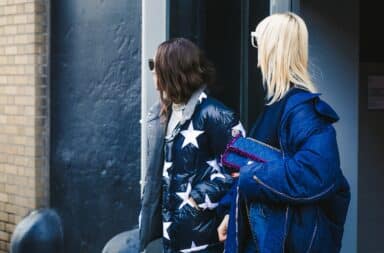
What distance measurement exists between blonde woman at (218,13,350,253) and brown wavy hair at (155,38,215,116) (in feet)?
2.26

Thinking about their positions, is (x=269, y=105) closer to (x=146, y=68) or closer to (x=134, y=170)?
(x=146, y=68)

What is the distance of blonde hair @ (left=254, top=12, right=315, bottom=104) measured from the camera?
108 inches

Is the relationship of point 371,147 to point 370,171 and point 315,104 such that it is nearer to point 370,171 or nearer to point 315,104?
point 370,171

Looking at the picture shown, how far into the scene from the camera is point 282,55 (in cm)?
274

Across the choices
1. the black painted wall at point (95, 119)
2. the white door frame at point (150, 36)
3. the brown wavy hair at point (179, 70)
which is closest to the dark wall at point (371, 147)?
the white door frame at point (150, 36)

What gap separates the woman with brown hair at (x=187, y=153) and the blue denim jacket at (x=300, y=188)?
68 centimetres

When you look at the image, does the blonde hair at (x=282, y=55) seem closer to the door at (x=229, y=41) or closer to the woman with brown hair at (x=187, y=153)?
the woman with brown hair at (x=187, y=153)

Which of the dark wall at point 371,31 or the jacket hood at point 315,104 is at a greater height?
the dark wall at point 371,31

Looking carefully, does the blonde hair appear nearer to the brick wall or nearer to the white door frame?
the white door frame

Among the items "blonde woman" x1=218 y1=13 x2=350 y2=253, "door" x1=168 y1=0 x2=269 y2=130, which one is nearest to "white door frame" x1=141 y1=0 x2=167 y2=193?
"door" x1=168 y1=0 x2=269 y2=130

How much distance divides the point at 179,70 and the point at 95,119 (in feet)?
7.03

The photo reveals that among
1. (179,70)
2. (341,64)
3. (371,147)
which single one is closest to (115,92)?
(341,64)

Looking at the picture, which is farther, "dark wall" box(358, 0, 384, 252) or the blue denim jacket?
"dark wall" box(358, 0, 384, 252)

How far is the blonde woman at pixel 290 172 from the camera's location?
Answer: 2.62 m
